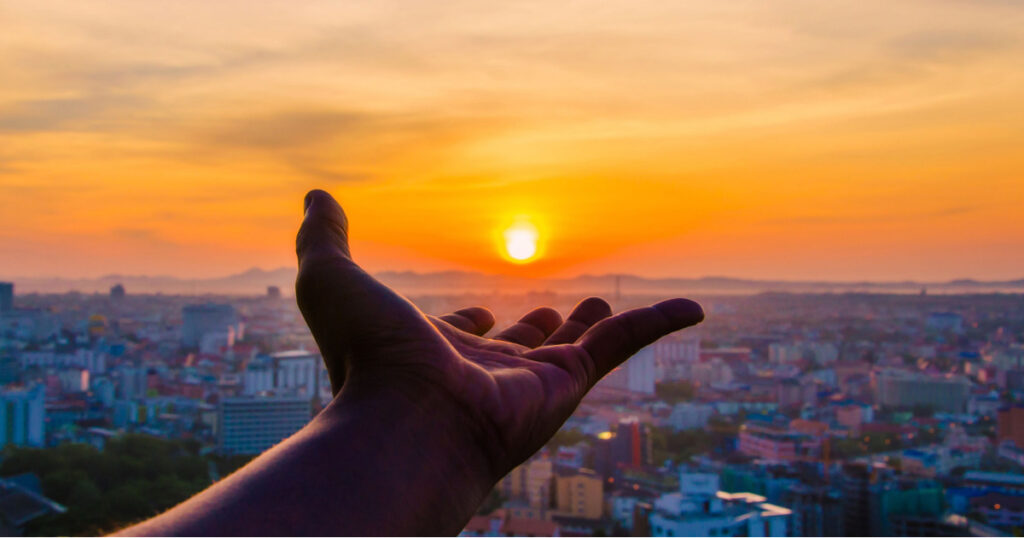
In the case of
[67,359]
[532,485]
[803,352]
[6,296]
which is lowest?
[532,485]

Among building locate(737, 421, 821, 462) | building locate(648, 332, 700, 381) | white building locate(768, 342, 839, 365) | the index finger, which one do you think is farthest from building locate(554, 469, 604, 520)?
white building locate(768, 342, 839, 365)

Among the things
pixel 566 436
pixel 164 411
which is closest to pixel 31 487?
pixel 164 411

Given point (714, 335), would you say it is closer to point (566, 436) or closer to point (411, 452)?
point (566, 436)

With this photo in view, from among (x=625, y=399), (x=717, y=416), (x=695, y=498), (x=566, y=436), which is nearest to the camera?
(x=695, y=498)

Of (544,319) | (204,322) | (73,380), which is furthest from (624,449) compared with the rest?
(204,322)

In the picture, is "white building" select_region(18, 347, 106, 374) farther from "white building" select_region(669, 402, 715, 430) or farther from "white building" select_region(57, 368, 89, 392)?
"white building" select_region(669, 402, 715, 430)

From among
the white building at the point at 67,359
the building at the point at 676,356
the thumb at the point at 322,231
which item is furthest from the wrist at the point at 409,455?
the white building at the point at 67,359

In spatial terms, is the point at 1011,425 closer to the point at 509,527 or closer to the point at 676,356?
the point at 509,527
